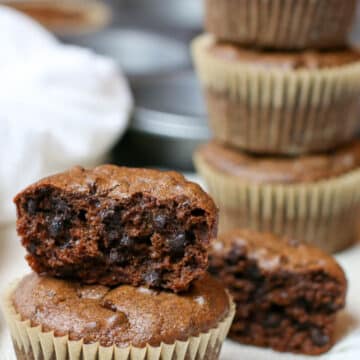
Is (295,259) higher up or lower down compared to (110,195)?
lower down

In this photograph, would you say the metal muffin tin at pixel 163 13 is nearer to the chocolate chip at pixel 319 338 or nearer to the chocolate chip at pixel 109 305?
the chocolate chip at pixel 319 338

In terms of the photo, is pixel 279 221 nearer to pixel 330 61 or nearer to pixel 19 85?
pixel 330 61

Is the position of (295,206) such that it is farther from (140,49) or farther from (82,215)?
(140,49)

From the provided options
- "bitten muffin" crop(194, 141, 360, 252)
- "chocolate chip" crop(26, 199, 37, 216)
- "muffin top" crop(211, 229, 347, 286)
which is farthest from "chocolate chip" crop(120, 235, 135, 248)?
"bitten muffin" crop(194, 141, 360, 252)

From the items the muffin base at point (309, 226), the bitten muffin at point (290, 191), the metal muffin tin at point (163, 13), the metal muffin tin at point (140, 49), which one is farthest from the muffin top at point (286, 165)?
the metal muffin tin at point (163, 13)

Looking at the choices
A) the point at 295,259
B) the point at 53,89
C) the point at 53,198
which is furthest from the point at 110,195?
the point at 53,89

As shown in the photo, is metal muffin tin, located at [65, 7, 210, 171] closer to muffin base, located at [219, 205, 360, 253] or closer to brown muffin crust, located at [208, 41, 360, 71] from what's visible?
muffin base, located at [219, 205, 360, 253]

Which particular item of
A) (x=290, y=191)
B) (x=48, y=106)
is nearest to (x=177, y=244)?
(x=290, y=191)

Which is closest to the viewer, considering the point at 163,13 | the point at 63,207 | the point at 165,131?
the point at 63,207
